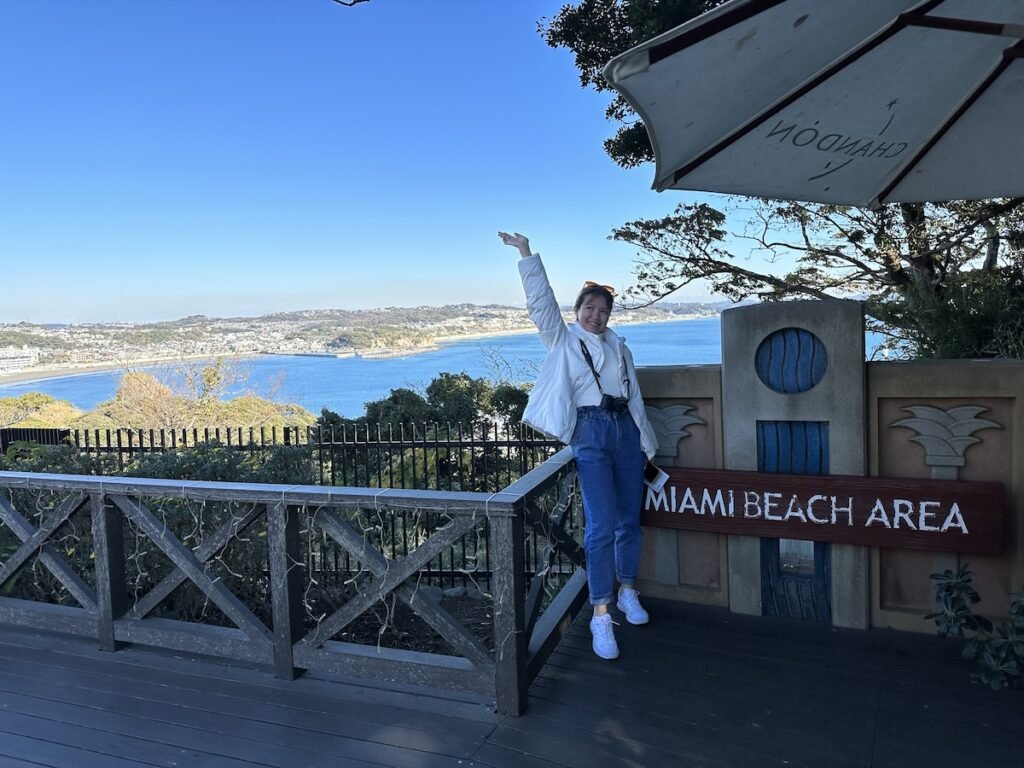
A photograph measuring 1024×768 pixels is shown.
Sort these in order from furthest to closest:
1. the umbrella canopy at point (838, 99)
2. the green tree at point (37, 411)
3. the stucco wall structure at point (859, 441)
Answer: the green tree at point (37, 411) → the stucco wall structure at point (859, 441) → the umbrella canopy at point (838, 99)

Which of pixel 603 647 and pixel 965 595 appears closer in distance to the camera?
pixel 965 595

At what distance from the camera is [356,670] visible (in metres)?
2.79

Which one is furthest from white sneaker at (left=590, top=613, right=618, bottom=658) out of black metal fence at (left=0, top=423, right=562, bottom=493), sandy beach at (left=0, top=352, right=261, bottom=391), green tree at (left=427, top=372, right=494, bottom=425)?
sandy beach at (left=0, top=352, right=261, bottom=391)

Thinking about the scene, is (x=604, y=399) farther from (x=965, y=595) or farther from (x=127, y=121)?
(x=127, y=121)

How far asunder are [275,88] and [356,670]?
108 ft

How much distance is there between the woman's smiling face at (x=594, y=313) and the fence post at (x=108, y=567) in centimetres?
231

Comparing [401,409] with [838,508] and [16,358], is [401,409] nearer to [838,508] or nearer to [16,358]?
[838,508]

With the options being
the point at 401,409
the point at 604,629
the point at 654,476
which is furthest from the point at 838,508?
the point at 401,409

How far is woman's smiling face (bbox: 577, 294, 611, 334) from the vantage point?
9.89ft

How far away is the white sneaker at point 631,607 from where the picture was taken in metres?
3.24

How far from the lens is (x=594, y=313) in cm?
301

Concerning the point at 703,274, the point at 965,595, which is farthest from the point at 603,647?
the point at 703,274

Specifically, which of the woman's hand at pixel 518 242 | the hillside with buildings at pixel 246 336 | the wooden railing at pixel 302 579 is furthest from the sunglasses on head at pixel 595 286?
the hillside with buildings at pixel 246 336

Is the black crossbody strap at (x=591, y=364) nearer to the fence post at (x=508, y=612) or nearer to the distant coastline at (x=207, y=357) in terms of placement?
the fence post at (x=508, y=612)
